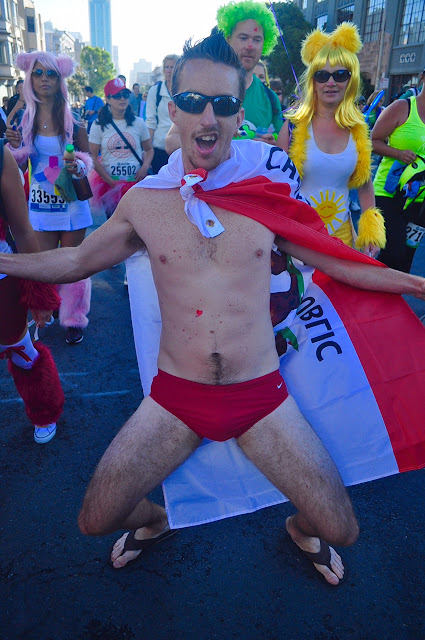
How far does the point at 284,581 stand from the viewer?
7.29 feet

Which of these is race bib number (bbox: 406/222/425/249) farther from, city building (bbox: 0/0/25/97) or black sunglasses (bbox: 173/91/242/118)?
city building (bbox: 0/0/25/97)

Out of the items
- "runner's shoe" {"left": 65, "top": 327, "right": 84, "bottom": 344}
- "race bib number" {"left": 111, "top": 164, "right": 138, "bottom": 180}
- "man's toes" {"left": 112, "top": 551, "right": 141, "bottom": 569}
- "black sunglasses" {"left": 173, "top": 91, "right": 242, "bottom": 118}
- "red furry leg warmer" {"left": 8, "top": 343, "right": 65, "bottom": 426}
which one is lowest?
"runner's shoe" {"left": 65, "top": 327, "right": 84, "bottom": 344}

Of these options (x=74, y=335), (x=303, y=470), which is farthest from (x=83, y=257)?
(x=74, y=335)

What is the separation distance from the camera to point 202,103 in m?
1.97

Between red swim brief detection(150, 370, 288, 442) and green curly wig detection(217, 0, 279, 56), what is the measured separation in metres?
2.67

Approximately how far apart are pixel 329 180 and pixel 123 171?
10.7ft

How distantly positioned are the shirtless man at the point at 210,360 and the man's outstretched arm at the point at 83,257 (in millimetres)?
55

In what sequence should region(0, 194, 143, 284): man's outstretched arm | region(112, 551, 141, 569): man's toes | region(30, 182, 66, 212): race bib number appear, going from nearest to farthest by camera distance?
1. region(0, 194, 143, 284): man's outstretched arm
2. region(112, 551, 141, 569): man's toes
3. region(30, 182, 66, 212): race bib number

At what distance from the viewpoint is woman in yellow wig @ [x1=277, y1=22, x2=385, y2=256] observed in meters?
3.07

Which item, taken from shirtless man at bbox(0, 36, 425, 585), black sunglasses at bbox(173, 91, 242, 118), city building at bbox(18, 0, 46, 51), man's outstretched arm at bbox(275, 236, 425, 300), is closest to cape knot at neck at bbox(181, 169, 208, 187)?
shirtless man at bbox(0, 36, 425, 585)

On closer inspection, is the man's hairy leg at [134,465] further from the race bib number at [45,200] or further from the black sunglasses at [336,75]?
the race bib number at [45,200]

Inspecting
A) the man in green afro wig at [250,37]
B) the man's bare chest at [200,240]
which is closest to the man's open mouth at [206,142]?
the man's bare chest at [200,240]

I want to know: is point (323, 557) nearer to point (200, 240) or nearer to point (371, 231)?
point (200, 240)

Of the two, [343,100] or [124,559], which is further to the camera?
[343,100]
